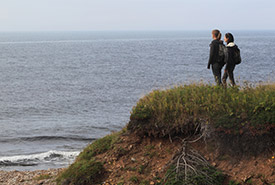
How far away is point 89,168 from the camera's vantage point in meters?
9.87

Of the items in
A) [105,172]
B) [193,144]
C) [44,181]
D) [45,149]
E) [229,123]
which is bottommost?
[45,149]

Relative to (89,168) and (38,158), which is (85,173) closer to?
(89,168)

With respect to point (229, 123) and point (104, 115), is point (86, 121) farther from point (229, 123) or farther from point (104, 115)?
point (229, 123)

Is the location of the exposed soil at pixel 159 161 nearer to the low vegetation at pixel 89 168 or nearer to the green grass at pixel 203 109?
the low vegetation at pixel 89 168

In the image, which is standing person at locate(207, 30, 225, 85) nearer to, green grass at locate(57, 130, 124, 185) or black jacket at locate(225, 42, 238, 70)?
black jacket at locate(225, 42, 238, 70)

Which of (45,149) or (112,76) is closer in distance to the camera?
(45,149)

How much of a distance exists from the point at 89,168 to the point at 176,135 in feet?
8.86

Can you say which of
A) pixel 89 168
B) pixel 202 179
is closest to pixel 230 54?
pixel 202 179

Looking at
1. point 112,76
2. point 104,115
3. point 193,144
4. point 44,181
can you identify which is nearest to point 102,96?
point 104,115

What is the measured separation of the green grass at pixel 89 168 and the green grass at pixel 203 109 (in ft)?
3.76

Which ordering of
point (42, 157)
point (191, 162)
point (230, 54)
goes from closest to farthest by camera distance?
point (191, 162) < point (230, 54) < point (42, 157)

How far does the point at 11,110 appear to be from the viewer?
31.8 metres

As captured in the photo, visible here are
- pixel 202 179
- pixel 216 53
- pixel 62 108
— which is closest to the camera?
pixel 202 179

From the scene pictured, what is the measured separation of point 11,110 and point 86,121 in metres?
8.88
